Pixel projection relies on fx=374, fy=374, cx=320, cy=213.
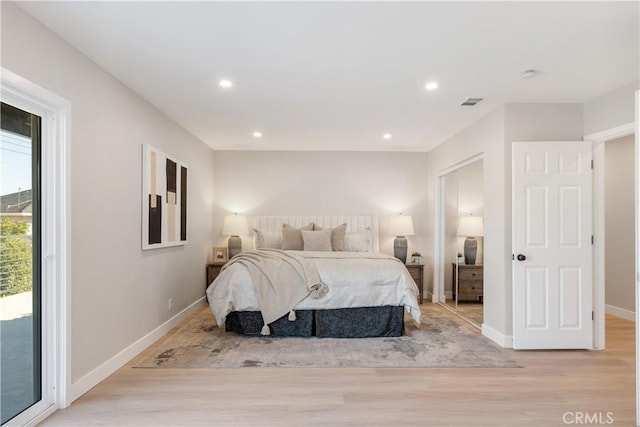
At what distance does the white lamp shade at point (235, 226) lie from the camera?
601 cm

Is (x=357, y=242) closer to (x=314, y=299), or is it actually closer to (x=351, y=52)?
(x=314, y=299)

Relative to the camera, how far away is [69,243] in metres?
2.51

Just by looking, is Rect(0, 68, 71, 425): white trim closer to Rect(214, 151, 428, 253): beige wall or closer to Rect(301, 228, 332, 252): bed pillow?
Rect(301, 228, 332, 252): bed pillow

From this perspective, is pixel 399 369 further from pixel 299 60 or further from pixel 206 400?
pixel 299 60

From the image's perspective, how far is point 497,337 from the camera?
3883 mm

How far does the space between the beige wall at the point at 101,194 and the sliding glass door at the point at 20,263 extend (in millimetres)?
217

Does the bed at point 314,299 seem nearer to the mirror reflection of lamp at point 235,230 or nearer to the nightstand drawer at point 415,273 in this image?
the nightstand drawer at point 415,273

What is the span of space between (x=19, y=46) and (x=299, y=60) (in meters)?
1.71

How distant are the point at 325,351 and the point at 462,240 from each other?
2.60 metres

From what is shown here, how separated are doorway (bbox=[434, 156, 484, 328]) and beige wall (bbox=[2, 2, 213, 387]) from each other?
12.3 feet

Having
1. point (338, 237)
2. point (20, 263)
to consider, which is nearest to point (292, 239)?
point (338, 237)

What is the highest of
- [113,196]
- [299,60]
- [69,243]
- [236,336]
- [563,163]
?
[299,60]

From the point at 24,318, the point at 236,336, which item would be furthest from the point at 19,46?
the point at 236,336

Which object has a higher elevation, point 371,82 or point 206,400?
point 371,82
